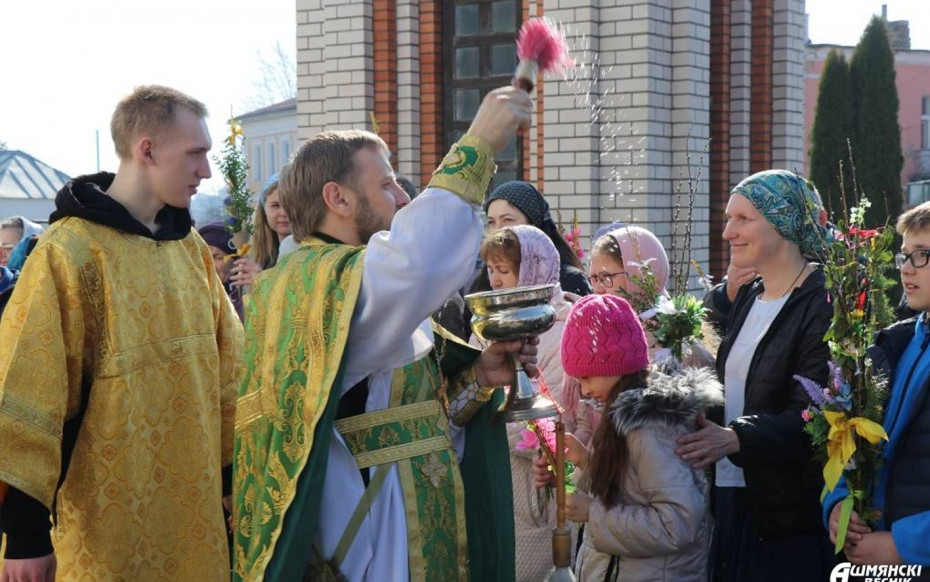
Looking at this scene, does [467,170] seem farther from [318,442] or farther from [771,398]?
[771,398]

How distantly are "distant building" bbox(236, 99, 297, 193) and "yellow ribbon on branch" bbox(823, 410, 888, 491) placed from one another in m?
35.7

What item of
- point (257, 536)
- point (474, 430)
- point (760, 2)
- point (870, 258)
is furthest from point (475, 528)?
point (760, 2)

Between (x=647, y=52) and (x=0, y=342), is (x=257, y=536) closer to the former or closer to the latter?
(x=0, y=342)

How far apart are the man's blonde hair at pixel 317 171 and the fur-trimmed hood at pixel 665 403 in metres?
1.21

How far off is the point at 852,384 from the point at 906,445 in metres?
0.24

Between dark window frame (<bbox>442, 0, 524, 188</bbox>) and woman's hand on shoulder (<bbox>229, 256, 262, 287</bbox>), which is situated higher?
dark window frame (<bbox>442, 0, 524, 188</bbox>)

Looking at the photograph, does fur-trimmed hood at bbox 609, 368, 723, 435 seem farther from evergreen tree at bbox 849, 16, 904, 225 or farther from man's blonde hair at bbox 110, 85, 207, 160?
evergreen tree at bbox 849, 16, 904, 225

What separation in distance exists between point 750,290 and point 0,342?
2.62 meters

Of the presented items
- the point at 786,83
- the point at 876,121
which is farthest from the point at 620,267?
the point at 876,121

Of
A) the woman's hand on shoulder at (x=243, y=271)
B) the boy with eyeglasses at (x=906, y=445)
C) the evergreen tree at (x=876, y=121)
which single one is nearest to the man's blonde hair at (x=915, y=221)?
the boy with eyeglasses at (x=906, y=445)

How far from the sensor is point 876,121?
24094mm

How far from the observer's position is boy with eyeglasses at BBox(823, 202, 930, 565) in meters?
3.45

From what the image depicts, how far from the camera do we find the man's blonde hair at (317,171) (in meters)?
3.32

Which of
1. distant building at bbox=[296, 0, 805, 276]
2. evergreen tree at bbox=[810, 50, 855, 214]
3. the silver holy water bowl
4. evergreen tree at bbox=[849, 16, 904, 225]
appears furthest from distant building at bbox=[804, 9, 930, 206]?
the silver holy water bowl
